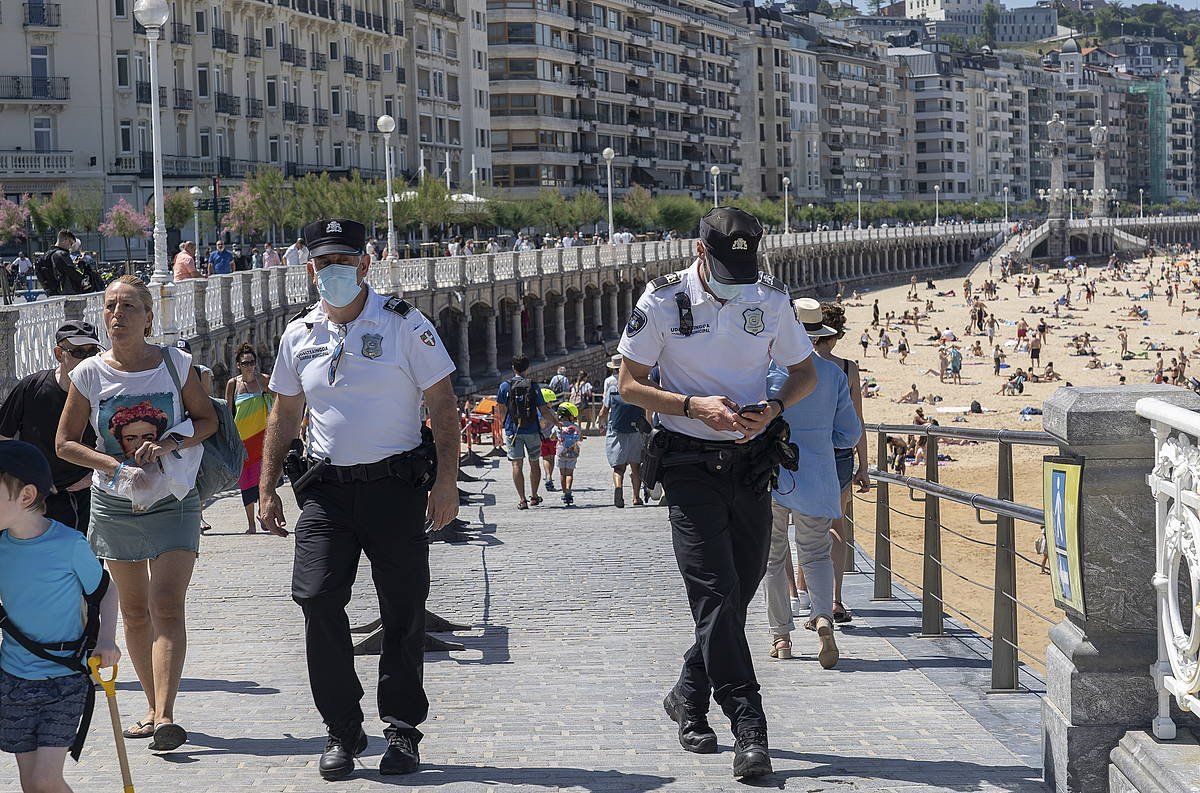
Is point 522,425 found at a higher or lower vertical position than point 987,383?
higher

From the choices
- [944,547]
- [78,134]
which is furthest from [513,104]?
[944,547]

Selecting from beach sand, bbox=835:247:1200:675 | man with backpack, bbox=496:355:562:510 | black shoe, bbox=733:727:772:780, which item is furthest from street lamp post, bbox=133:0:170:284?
black shoe, bbox=733:727:772:780

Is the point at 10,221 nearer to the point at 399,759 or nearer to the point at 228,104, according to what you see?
the point at 228,104

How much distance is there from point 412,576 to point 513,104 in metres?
93.1

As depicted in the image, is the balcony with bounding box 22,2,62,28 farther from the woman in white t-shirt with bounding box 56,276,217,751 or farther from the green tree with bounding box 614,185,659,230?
the woman in white t-shirt with bounding box 56,276,217,751

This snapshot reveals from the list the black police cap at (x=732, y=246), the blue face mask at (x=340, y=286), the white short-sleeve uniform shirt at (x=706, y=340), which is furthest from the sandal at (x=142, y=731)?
the black police cap at (x=732, y=246)

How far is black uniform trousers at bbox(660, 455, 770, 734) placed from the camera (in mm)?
5906

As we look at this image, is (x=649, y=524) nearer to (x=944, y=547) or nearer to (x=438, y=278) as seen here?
(x=944, y=547)

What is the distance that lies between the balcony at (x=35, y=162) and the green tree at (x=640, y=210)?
136ft

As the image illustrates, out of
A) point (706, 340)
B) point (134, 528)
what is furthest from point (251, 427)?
point (706, 340)

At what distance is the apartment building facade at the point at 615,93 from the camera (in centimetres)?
9750

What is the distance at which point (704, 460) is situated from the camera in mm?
6016

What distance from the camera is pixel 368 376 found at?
5.95 metres

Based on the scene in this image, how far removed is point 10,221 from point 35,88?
1179 cm
